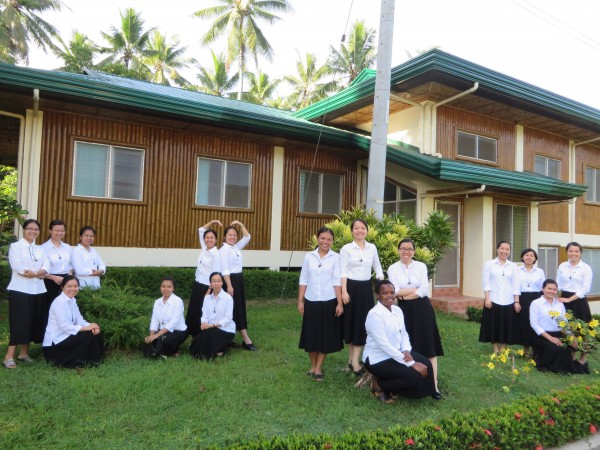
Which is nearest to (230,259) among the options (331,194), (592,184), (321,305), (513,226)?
(321,305)

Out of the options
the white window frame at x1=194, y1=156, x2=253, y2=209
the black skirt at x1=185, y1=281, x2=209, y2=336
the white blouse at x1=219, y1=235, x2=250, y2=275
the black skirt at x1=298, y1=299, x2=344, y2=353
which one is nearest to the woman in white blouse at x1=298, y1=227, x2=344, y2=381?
the black skirt at x1=298, y1=299, x2=344, y2=353

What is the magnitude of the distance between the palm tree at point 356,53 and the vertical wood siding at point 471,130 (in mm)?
20529

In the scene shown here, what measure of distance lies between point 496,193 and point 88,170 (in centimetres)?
921

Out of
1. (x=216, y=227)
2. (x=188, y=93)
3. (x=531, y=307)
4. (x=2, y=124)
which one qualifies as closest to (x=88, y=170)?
(x=2, y=124)

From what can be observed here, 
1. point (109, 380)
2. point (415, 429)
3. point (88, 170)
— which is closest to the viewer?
point (415, 429)

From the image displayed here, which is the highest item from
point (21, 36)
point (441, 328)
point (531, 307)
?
point (21, 36)

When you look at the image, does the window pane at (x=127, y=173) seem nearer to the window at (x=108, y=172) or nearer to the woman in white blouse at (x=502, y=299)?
the window at (x=108, y=172)

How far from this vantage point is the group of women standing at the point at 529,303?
6.23 meters

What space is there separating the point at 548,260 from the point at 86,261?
12.7m

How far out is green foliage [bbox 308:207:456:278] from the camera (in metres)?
6.36

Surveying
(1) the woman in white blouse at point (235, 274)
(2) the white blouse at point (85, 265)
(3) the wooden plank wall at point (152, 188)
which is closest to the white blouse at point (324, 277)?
(1) the woman in white blouse at point (235, 274)

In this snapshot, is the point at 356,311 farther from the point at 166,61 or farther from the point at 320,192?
the point at 166,61

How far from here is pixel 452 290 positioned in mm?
11148

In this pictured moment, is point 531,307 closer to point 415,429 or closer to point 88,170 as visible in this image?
point 415,429
